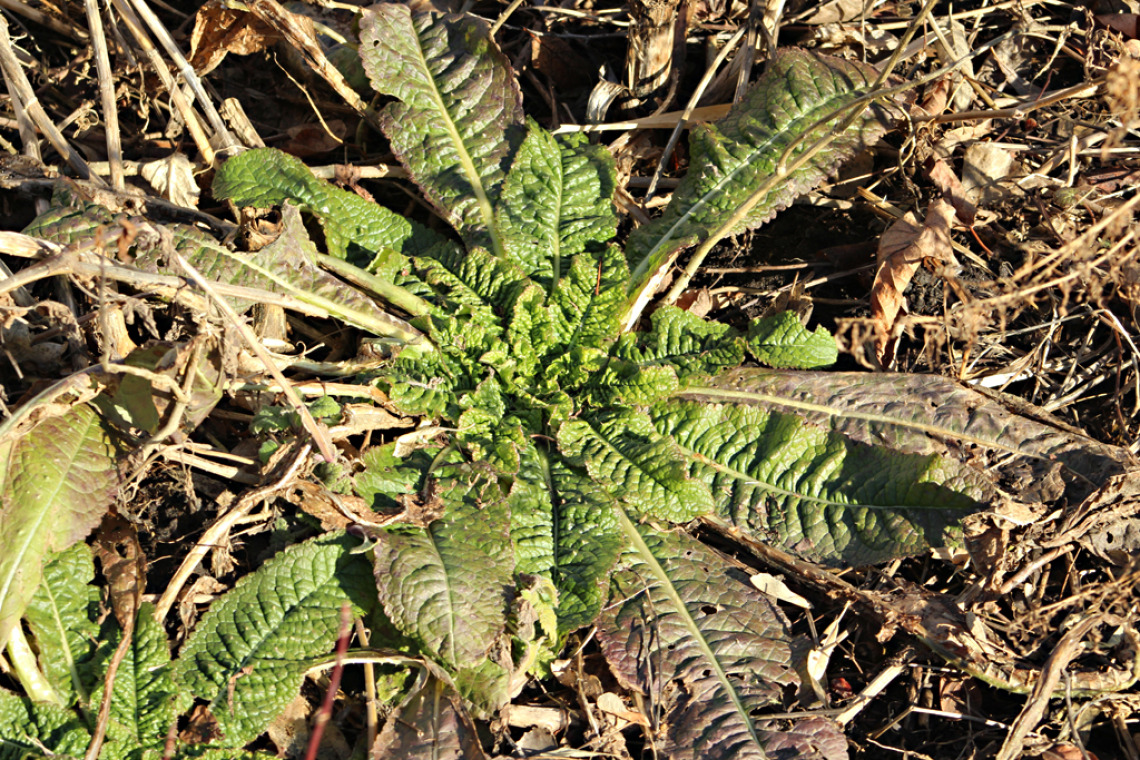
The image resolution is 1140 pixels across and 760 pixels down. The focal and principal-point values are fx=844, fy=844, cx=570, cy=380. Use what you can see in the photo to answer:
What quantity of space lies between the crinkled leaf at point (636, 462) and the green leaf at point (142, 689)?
4.01 ft

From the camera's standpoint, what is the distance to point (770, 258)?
314 cm

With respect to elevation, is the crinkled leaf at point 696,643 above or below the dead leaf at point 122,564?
below

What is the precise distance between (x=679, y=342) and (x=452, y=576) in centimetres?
104

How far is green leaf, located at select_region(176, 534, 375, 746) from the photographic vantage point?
2.13 metres

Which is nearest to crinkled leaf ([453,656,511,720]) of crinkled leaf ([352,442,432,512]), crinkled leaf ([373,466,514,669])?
crinkled leaf ([373,466,514,669])

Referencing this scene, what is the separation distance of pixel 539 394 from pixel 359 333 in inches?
27.2

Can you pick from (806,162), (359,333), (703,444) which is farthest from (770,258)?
(359,333)

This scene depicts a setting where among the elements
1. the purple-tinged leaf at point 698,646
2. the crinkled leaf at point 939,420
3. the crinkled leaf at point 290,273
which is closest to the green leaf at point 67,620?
the crinkled leaf at point 290,273

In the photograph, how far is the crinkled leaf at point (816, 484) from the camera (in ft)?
7.88

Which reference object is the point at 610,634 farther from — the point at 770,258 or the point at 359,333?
the point at 770,258

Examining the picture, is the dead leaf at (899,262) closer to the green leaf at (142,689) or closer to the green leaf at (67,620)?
the green leaf at (142,689)

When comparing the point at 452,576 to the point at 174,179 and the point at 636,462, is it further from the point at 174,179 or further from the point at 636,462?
the point at 174,179

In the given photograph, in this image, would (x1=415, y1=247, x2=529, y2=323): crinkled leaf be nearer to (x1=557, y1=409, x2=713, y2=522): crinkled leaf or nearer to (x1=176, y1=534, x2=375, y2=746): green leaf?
(x1=557, y1=409, x2=713, y2=522): crinkled leaf

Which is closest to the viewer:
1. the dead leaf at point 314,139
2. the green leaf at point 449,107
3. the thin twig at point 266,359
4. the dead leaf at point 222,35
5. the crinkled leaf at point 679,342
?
the thin twig at point 266,359
